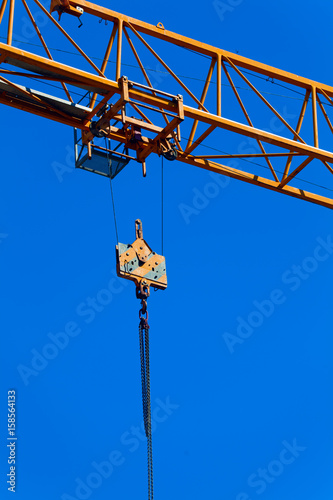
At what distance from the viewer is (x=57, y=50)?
90.9ft

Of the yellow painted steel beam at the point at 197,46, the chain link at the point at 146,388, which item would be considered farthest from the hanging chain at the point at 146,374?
the yellow painted steel beam at the point at 197,46

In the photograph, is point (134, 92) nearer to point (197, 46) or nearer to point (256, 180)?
point (197, 46)

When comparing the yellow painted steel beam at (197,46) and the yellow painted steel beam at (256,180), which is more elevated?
the yellow painted steel beam at (197,46)

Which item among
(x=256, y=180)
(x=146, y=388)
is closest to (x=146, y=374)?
(x=146, y=388)

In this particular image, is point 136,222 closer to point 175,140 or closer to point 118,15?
point 175,140

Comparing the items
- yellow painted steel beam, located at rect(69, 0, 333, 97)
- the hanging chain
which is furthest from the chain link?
yellow painted steel beam, located at rect(69, 0, 333, 97)

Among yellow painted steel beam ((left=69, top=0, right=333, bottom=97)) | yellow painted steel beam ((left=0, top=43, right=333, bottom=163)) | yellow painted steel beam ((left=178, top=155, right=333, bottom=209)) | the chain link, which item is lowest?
the chain link

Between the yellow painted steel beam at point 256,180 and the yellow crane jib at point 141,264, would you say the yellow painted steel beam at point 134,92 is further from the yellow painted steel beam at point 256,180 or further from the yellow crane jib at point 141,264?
the yellow crane jib at point 141,264

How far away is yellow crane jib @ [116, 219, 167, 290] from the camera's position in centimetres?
2592

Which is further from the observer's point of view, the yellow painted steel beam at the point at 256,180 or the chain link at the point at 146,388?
the yellow painted steel beam at the point at 256,180

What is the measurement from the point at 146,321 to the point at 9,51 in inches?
240

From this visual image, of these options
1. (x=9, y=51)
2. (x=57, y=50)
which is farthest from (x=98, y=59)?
(x=9, y=51)

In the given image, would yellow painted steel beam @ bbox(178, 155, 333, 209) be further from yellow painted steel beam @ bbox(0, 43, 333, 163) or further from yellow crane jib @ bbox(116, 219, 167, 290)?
yellow crane jib @ bbox(116, 219, 167, 290)

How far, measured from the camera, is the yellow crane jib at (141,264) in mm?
25922
